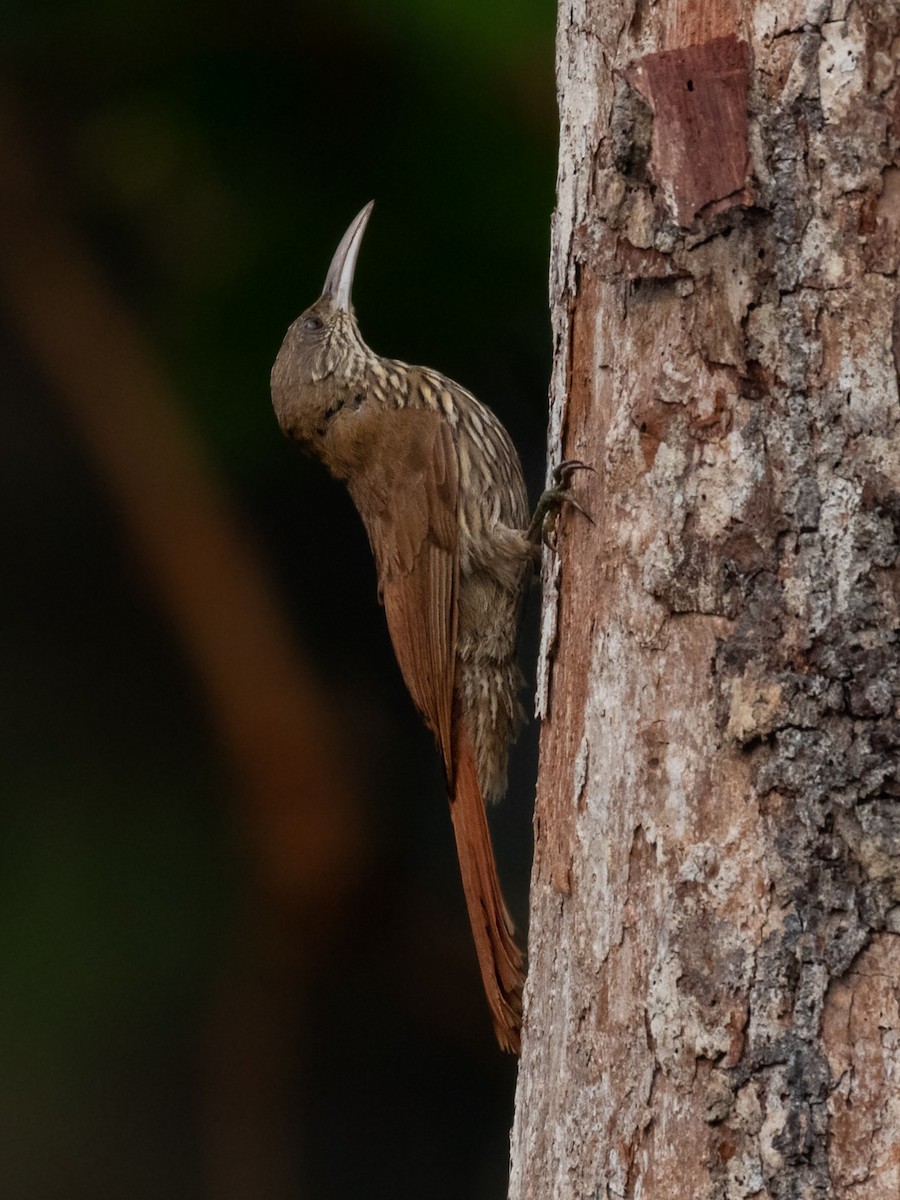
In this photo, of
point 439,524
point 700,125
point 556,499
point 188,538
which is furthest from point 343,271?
point 700,125

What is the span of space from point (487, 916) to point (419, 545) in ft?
2.57

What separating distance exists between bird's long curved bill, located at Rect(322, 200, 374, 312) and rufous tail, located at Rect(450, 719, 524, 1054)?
1.19 meters

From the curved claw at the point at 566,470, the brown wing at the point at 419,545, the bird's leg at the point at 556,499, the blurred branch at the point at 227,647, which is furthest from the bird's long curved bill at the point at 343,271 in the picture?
the curved claw at the point at 566,470

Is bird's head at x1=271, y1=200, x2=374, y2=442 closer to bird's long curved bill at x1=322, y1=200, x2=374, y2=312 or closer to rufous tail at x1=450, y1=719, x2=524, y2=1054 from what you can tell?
bird's long curved bill at x1=322, y1=200, x2=374, y2=312

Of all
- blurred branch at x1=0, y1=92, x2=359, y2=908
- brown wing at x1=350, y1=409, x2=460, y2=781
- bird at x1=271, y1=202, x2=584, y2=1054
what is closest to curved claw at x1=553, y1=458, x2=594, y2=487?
bird at x1=271, y1=202, x2=584, y2=1054

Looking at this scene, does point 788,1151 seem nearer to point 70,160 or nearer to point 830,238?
point 830,238

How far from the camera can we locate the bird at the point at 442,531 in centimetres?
279

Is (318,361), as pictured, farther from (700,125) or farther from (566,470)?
(700,125)

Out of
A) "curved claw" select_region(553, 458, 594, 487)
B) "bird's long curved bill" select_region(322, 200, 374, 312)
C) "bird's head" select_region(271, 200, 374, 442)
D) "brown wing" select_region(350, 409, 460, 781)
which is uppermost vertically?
"bird's long curved bill" select_region(322, 200, 374, 312)

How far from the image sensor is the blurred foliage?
3615 mm

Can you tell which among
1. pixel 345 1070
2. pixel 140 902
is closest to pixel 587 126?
pixel 140 902

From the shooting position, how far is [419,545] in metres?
2.96

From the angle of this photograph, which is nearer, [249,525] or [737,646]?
[737,646]

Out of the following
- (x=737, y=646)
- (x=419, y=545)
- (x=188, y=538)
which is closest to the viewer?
(x=737, y=646)
